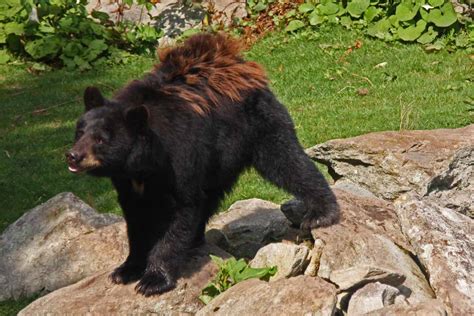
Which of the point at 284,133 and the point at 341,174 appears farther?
the point at 341,174

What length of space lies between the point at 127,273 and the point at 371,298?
5.83 feet

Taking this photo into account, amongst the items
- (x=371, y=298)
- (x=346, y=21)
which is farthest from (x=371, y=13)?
(x=371, y=298)

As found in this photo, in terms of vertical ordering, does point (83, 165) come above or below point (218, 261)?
above

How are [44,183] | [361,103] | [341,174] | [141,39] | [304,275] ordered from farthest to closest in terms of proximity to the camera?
[141,39] < [361,103] < [44,183] < [341,174] < [304,275]

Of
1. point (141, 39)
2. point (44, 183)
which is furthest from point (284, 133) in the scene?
point (141, 39)

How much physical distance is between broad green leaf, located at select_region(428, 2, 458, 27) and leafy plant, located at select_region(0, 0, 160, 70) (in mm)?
3909

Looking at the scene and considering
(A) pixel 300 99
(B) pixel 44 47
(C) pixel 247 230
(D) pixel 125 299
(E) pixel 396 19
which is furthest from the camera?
(B) pixel 44 47

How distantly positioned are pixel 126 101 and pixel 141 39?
8.59 m

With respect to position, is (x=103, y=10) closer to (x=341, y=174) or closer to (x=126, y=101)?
(x=341, y=174)

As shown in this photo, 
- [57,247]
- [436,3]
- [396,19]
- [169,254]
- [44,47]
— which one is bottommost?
[44,47]

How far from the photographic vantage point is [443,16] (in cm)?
1434

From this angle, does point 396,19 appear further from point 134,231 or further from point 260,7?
point 134,231

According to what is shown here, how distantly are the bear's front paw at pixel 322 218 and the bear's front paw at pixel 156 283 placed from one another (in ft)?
3.87

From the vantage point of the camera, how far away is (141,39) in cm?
1553
